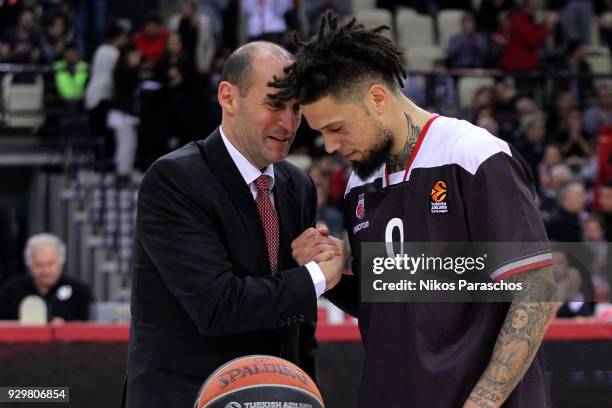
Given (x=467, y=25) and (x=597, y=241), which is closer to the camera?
(x=597, y=241)

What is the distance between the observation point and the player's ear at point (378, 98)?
3.79 meters

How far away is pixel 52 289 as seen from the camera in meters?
9.00

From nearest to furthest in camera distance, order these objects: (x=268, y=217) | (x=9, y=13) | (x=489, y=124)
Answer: (x=268, y=217)
(x=489, y=124)
(x=9, y=13)

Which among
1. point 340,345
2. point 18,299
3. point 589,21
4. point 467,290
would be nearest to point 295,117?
point 467,290

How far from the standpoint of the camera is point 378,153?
385 cm

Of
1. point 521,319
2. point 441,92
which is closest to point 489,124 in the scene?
point 441,92

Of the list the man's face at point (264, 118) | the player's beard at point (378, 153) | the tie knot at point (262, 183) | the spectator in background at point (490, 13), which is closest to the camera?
the player's beard at point (378, 153)

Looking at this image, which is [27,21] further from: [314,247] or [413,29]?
[314,247]

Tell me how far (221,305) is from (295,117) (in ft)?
2.40

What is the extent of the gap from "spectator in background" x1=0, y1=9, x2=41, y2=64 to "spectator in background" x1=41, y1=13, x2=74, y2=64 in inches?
3.8

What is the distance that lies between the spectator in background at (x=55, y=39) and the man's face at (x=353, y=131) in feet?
37.8

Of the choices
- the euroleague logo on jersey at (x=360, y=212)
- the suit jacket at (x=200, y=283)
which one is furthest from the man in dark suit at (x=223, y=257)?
the euroleague logo on jersey at (x=360, y=212)

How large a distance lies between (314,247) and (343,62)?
2.20ft

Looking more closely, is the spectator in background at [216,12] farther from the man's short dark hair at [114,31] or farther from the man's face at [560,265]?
the man's face at [560,265]
